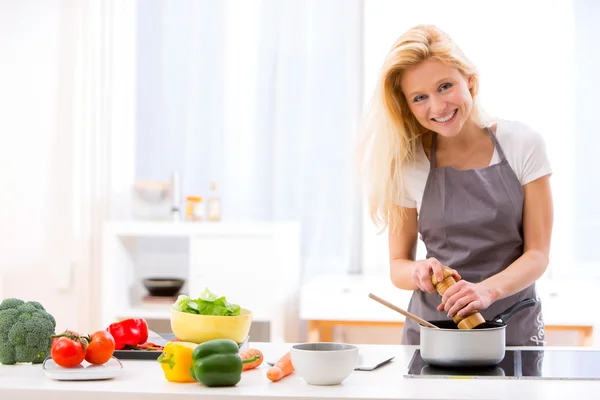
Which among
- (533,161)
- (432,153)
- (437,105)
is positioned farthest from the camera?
(432,153)

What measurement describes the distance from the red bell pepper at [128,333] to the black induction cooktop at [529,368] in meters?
0.68

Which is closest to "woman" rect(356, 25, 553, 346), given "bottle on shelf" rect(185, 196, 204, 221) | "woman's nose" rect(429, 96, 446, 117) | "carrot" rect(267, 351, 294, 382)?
"woman's nose" rect(429, 96, 446, 117)

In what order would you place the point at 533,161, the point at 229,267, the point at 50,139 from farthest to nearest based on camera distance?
1. the point at 50,139
2. the point at 229,267
3. the point at 533,161

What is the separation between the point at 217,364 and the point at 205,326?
26cm

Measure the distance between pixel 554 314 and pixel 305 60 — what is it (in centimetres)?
190

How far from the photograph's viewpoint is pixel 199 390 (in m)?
1.62

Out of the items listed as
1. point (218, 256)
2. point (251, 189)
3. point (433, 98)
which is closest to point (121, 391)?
point (433, 98)

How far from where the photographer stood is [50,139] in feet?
14.8

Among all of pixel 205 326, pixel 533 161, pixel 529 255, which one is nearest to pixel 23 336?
pixel 205 326

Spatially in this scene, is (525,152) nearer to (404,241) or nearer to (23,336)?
(404,241)

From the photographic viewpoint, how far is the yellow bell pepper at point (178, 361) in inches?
66.1

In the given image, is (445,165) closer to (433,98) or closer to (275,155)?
(433,98)

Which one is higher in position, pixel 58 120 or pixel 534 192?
pixel 58 120

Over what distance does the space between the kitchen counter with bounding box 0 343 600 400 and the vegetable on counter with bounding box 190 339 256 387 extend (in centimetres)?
2
